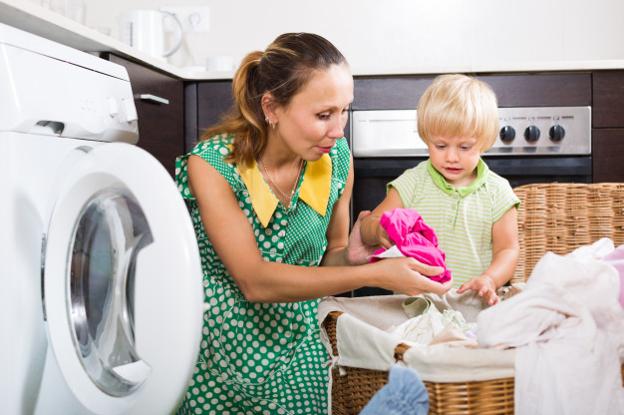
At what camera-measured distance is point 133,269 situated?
123 centimetres

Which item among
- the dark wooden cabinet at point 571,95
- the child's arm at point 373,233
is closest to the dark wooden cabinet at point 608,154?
the dark wooden cabinet at point 571,95

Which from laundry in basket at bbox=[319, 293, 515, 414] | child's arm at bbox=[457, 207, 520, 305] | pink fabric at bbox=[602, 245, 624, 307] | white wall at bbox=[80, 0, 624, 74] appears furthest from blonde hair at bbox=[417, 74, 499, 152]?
white wall at bbox=[80, 0, 624, 74]

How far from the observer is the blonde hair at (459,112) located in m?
1.64

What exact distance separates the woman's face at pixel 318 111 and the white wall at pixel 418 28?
1.47 metres

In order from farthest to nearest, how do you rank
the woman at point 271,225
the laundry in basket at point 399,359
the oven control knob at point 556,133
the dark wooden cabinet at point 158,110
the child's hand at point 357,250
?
the oven control knob at point 556,133 → the dark wooden cabinet at point 158,110 → the child's hand at point 357,250 → the woman at point 271,225 → the laundry in basket at point 399,359

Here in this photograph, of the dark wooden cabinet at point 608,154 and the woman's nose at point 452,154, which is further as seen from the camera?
the dark wooden cabinet at point 608,154

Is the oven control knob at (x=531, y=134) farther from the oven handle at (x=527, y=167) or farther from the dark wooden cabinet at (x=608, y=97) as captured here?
the dark wooden cabinet at (x=608, y=97)

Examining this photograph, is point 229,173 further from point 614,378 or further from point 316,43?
point 614,378

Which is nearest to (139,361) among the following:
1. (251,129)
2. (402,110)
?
(251,129)

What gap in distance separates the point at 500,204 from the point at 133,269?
823mm

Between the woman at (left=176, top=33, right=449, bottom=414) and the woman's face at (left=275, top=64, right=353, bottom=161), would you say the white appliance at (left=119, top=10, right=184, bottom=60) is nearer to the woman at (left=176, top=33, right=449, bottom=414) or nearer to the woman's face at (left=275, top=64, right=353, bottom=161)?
the woman at (left=176, top=33, right=449, bottom=414)

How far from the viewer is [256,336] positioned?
1579 millimetres

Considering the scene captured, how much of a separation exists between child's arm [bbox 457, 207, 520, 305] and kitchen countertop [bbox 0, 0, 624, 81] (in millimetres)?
690

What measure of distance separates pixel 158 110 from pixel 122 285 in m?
0.92
